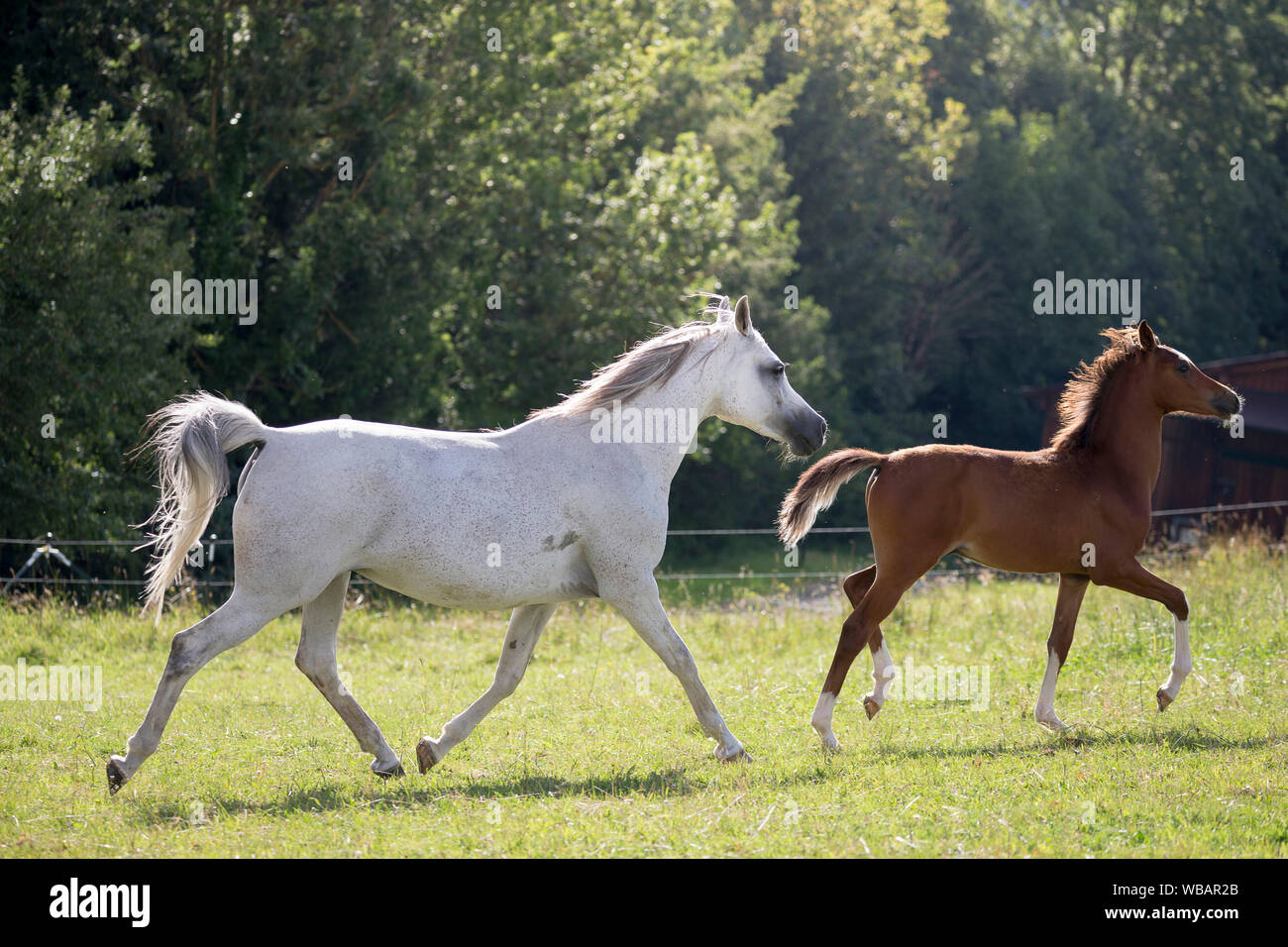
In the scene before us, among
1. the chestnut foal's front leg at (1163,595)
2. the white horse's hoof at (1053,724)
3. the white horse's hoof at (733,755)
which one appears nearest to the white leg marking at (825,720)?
the white horse's hoof at (733,755)

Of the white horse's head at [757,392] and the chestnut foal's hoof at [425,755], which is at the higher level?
the white horse's head at [757,392]

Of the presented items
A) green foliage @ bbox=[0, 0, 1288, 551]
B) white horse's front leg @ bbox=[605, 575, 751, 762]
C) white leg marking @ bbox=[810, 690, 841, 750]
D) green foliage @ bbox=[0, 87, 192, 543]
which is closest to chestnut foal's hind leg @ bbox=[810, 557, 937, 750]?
white leg marking @ bbox=[810, 690, 841, 750]

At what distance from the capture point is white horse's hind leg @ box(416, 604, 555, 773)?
683 centimetres

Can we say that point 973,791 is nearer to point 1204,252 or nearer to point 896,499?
point 896,499

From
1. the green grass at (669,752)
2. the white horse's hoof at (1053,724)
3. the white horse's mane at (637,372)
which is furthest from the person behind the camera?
the white horse's hoof at (1053,724)

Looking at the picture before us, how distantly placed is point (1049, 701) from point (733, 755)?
220 cm

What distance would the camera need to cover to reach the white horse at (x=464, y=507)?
619 centimetres

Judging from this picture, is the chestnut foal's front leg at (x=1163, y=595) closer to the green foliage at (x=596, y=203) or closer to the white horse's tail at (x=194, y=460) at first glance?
the white horse's tail at (x=194, y=460)

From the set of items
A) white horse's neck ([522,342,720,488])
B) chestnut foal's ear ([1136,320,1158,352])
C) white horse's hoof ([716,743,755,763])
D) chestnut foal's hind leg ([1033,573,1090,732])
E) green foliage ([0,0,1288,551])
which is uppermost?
green foliage ([0,0,1288,551])

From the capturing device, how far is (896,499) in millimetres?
7707

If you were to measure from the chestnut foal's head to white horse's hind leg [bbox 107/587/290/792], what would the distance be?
5529 mm

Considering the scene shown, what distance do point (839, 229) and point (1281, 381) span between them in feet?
46.2

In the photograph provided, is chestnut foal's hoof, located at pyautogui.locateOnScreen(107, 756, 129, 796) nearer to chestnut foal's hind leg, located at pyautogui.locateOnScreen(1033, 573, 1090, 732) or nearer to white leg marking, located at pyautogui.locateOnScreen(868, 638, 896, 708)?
white leg marking, located at pyautogui.locateOnScreen(868, 638, 896, 708)

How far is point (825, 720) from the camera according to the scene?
7418mm
